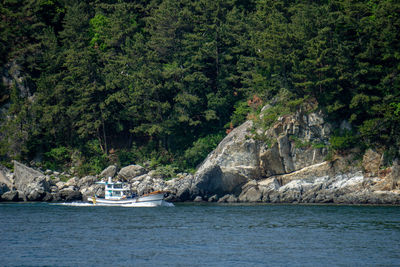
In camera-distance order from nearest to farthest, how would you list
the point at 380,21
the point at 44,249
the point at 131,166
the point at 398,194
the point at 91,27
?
1. the point at 44,249
2. the point at 398,194
3. the point at 380,21
4. the point at 131,166
5. the point at 91,27

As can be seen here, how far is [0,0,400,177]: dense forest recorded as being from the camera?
4984 cm

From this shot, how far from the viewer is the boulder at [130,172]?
5591cm

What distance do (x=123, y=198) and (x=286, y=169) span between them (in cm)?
1470

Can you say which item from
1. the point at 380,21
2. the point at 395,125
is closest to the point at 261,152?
the point at 395,125

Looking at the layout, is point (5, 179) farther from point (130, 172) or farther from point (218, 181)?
point (218, 181)

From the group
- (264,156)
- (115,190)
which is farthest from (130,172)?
(264,156)

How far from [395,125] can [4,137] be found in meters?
39.9

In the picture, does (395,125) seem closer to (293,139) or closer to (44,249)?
(293,139)

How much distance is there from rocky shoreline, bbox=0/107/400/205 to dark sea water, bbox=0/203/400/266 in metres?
3.43

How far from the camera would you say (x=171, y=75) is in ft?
193

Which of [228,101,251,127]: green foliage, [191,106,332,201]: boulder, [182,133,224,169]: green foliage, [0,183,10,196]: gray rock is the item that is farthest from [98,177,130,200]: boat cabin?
[228,101,251,127]: green foliage

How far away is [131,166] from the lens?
56781 millimetres

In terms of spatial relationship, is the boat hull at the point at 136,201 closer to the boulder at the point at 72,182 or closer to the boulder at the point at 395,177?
the boulder at the point at 72,182

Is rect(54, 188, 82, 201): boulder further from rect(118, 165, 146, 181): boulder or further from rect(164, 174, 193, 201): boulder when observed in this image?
rect(164, 174, 193, 201): boulder
